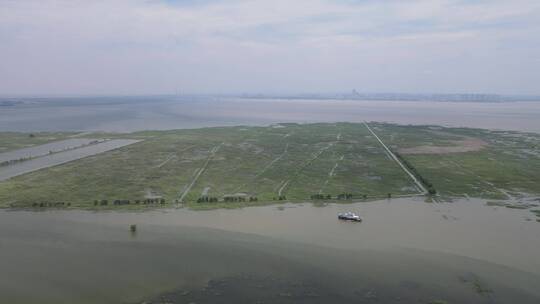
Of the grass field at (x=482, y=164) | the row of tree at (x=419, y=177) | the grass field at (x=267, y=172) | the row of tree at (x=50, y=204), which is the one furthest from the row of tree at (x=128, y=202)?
the grass field at (x=482, y=164)

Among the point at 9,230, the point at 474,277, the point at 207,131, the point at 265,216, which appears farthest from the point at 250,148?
the point at 474,277

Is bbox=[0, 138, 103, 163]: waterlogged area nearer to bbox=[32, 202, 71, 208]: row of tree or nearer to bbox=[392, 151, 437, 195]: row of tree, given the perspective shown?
bbox=[32, 202, 71, 208]: row of tree

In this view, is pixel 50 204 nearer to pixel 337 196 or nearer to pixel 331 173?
pixel 337 196

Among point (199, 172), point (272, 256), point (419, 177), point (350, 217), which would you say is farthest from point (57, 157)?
point (419, 177)

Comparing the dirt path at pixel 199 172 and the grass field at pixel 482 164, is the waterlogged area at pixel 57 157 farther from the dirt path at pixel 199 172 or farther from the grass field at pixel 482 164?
the grass field at pixel 482 164

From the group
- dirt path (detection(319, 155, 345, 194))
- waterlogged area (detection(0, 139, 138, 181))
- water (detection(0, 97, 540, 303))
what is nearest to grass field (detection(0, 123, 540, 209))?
dirt path (detection(319, 155, 345, 194))
